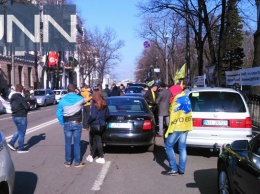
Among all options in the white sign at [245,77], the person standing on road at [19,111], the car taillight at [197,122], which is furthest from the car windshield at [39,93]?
the car taillight at [197,122]

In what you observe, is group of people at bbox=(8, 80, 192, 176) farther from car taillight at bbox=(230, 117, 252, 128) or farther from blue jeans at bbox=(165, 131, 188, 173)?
car taillight at bbox=(230, 117, 252, 128)

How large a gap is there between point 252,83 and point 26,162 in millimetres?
9110

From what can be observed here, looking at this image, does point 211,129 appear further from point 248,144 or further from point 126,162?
point 248,144

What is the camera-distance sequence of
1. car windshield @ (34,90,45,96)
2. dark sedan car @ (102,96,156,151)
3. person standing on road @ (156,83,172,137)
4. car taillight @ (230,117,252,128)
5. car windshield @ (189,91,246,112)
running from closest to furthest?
car taillight @ (230,117,252,128), car windshield @ (189,91,246,112), dark sedan car @ (102,96,156,151), person standing on road @ (156,83,172,137), car windshield @ (34,90,45,96)

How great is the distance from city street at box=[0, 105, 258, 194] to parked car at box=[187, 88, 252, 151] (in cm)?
55

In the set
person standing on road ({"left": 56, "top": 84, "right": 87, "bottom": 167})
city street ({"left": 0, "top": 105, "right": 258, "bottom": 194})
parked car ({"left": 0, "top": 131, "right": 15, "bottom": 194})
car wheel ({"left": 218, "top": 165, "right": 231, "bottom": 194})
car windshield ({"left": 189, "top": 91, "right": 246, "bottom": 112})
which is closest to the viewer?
parked car ({"left": 0, "top": 131, "right": 15, "bottom": 194})

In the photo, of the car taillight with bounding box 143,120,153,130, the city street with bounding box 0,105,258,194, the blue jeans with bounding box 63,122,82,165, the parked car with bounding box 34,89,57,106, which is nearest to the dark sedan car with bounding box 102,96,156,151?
the car taillight with bounding box 143,120,153,130

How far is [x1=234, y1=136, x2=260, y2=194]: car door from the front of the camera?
3.88m

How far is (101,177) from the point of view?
6.98 meters

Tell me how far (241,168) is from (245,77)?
11.3 m

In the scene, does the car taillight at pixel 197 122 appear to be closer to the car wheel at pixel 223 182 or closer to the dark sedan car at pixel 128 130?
the dark sedan car at pixel 128 130

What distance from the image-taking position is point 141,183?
21.5 feet

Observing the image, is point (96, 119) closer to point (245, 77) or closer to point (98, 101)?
point (98, 101)

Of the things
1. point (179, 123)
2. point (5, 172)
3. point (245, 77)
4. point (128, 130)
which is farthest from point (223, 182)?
point (245, 77)
